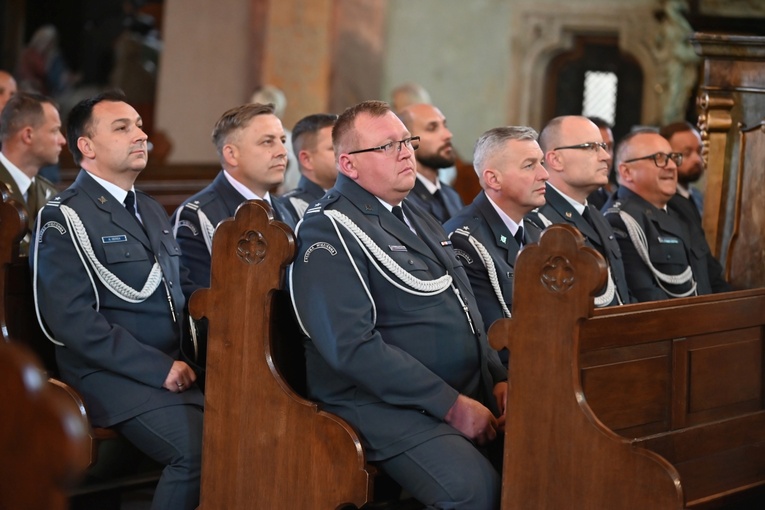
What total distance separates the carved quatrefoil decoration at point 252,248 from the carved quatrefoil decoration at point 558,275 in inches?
30.6

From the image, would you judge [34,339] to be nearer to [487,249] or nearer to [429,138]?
[487,249]

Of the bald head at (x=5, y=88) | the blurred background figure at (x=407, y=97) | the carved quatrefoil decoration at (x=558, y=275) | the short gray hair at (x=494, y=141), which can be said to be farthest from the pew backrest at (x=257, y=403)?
the blurred background figure at (x=407, y=97)

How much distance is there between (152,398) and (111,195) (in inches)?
26.2

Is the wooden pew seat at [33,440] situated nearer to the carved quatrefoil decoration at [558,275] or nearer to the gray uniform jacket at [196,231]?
the carved quatrefoil decoration at [558,275]

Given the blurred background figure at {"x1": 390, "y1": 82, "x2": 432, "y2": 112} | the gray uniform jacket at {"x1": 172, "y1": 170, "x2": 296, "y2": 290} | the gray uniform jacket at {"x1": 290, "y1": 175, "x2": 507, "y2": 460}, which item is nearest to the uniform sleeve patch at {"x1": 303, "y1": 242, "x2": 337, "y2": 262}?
the gray uniform jacket at {"x1": 290, "y1": 175, "x2": 507, "y2": 460}

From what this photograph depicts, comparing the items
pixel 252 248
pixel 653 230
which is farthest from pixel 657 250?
pixel 252 248

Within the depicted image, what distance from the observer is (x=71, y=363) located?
3.29 metres

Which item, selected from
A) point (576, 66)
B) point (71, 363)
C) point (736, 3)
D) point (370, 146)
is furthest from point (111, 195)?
point (576, 66)

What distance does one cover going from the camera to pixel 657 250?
4.27 metres

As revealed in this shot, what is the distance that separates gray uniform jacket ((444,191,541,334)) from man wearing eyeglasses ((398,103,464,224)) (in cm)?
121

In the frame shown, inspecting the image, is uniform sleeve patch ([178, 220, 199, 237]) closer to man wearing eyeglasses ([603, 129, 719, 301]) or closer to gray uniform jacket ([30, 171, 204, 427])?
gray uniform jacket ([30, 171, 204, 427])

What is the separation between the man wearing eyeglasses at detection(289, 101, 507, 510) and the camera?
9.61 feet

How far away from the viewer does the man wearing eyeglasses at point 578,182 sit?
396 centimetres

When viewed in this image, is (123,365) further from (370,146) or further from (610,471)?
(610,471)
